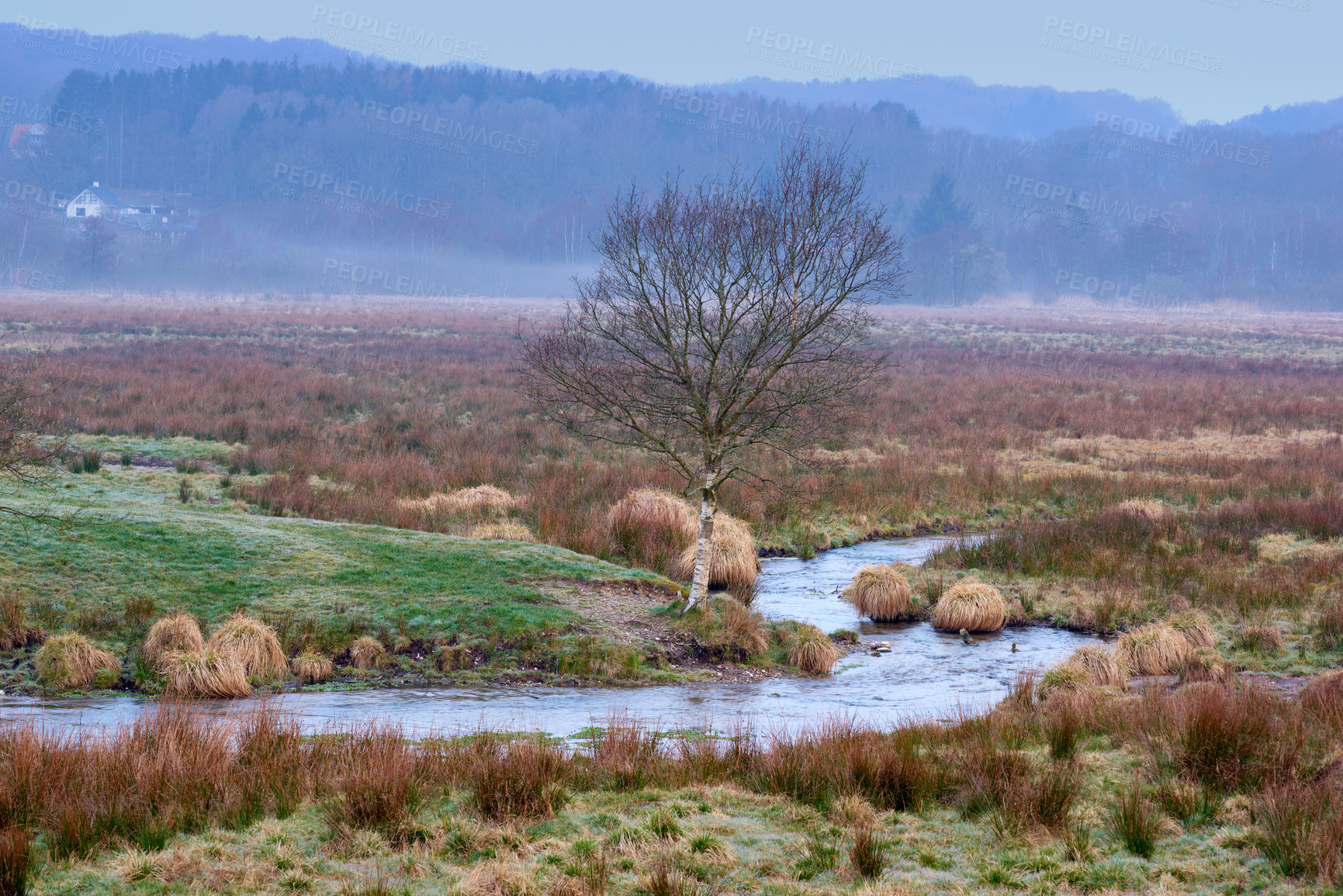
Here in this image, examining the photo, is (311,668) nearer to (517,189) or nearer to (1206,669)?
(1206,669)

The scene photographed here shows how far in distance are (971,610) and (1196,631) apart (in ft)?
9.10

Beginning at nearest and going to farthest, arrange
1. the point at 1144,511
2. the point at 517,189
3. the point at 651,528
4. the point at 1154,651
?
the point at 1154,651
the point at 651,528
the point at 1144,511
the point at 517,189

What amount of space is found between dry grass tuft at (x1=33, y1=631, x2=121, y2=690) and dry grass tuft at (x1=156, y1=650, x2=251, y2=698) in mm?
619

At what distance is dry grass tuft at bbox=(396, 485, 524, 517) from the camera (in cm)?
1778

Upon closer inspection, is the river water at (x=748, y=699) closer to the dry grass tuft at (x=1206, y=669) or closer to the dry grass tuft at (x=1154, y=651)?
the dry grass tuft at (x=1154, y=651)

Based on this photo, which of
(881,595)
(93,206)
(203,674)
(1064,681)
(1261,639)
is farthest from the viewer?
(93,206)

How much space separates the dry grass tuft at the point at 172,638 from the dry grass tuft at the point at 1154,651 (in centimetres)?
1014

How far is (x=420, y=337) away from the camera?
53438 mm

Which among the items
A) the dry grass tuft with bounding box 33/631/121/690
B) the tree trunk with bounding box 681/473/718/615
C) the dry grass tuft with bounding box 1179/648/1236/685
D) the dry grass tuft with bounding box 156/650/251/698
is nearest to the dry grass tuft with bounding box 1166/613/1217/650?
the dry grass tuft with bounding box 1179/648/1236/685

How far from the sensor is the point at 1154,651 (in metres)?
11.3

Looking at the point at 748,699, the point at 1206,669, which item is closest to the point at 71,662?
the point at 748,699

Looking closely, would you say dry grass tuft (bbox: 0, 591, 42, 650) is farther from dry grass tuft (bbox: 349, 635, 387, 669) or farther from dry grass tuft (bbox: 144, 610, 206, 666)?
dry grass tuft (bbox: 349, 635, 387, 669)

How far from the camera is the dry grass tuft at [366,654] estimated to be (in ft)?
36.0

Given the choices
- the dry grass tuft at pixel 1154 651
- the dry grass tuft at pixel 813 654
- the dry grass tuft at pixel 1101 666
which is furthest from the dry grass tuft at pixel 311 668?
the dry grass tuft at pixel 1154 651
